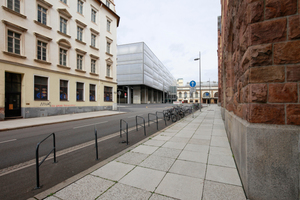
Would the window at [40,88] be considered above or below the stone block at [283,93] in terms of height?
above

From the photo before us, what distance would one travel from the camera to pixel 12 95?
45.9 feet

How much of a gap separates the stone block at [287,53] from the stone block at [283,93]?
375mm

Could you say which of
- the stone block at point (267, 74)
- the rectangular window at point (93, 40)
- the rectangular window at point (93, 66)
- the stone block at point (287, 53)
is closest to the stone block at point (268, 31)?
the stone block at point (287, 53)

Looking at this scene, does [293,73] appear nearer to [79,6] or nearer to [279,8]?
[279,8]

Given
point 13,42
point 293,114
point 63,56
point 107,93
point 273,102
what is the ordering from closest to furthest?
point 293,114 → point 273,102 → point 13,42 → point 63,56 → point 107,93

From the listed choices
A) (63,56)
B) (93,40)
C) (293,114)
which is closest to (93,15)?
(93,40)

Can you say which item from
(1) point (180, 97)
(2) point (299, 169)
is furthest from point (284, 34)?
(1) point (180, 97)

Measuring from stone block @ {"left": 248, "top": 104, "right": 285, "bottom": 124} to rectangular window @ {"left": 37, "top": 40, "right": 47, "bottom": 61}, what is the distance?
1949cm

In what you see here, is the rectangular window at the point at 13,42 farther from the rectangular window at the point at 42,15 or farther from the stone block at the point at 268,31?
the stone block at the point at 268,31

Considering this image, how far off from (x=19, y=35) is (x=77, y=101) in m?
8.87

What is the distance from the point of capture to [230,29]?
5859 mm

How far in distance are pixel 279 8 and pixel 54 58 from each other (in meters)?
19.9

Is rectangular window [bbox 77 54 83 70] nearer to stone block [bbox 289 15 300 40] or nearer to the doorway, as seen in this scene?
the doorway

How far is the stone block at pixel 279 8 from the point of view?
231 centimetres
